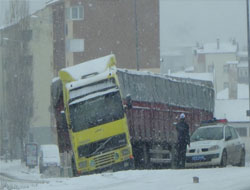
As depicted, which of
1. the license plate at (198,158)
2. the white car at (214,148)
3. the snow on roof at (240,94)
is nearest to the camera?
the white car at (214,148)

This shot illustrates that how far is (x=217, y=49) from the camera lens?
147875 millimetres

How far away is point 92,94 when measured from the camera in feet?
79.6

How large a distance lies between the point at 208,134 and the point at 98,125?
4194mm

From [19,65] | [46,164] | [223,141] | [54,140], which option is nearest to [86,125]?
[223,141]

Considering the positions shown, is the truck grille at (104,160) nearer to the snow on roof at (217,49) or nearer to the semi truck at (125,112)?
the semi truck at (125,112)

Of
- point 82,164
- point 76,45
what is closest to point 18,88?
point 76,45

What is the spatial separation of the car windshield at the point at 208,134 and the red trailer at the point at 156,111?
2420mm

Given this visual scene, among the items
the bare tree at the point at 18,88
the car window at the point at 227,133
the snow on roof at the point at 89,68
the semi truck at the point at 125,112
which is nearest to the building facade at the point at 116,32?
the bare tree at the point at 18,88

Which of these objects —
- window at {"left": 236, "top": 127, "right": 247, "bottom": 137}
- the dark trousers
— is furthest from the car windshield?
window at {"left": 236, "top": 127, "right": 247, "bottom": 137}

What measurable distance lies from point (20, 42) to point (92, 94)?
41063 mm

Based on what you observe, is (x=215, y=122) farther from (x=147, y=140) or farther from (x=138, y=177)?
(x=138, y=177)

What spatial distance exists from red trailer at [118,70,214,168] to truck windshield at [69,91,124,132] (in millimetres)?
3036

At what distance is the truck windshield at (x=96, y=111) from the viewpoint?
24234mm

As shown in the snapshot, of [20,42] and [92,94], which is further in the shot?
[20,42]
